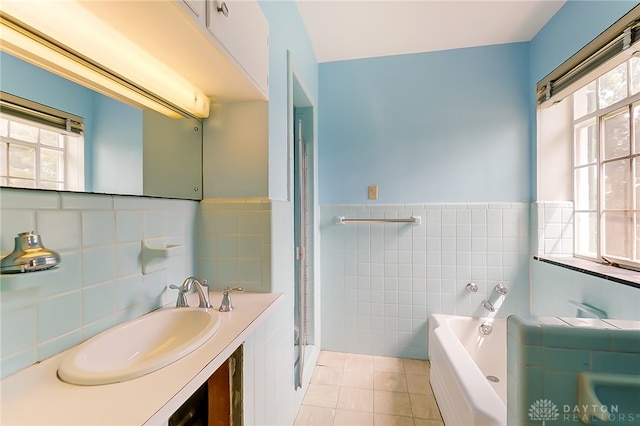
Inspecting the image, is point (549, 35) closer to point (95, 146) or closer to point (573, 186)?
point (573, 186)

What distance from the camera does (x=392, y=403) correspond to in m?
1.66

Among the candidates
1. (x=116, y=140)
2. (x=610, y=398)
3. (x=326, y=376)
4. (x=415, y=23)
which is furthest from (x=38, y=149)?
(x=415, y=23)

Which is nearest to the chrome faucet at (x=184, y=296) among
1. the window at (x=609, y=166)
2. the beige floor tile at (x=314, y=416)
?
the beige floor tile at (x=314, y=416)

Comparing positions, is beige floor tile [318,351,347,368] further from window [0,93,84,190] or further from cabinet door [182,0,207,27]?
cabinet door [182,0,207,27]

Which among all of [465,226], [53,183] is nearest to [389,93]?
[465,226]

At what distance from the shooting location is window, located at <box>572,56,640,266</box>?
4.73 feet

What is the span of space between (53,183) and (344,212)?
5.95 ft

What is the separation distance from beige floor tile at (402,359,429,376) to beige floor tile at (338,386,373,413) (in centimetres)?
40

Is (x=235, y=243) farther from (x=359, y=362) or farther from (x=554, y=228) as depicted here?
(x=554, y=228)

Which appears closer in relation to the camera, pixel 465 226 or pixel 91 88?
pixel 91 88

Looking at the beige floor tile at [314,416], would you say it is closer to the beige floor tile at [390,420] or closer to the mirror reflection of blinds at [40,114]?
the beige floor tile at [390,420]

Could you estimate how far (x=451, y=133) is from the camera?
2090mm

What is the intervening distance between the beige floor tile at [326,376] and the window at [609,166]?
1888mm

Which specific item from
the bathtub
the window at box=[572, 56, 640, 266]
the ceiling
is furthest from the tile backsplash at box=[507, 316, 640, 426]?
the ceiling
